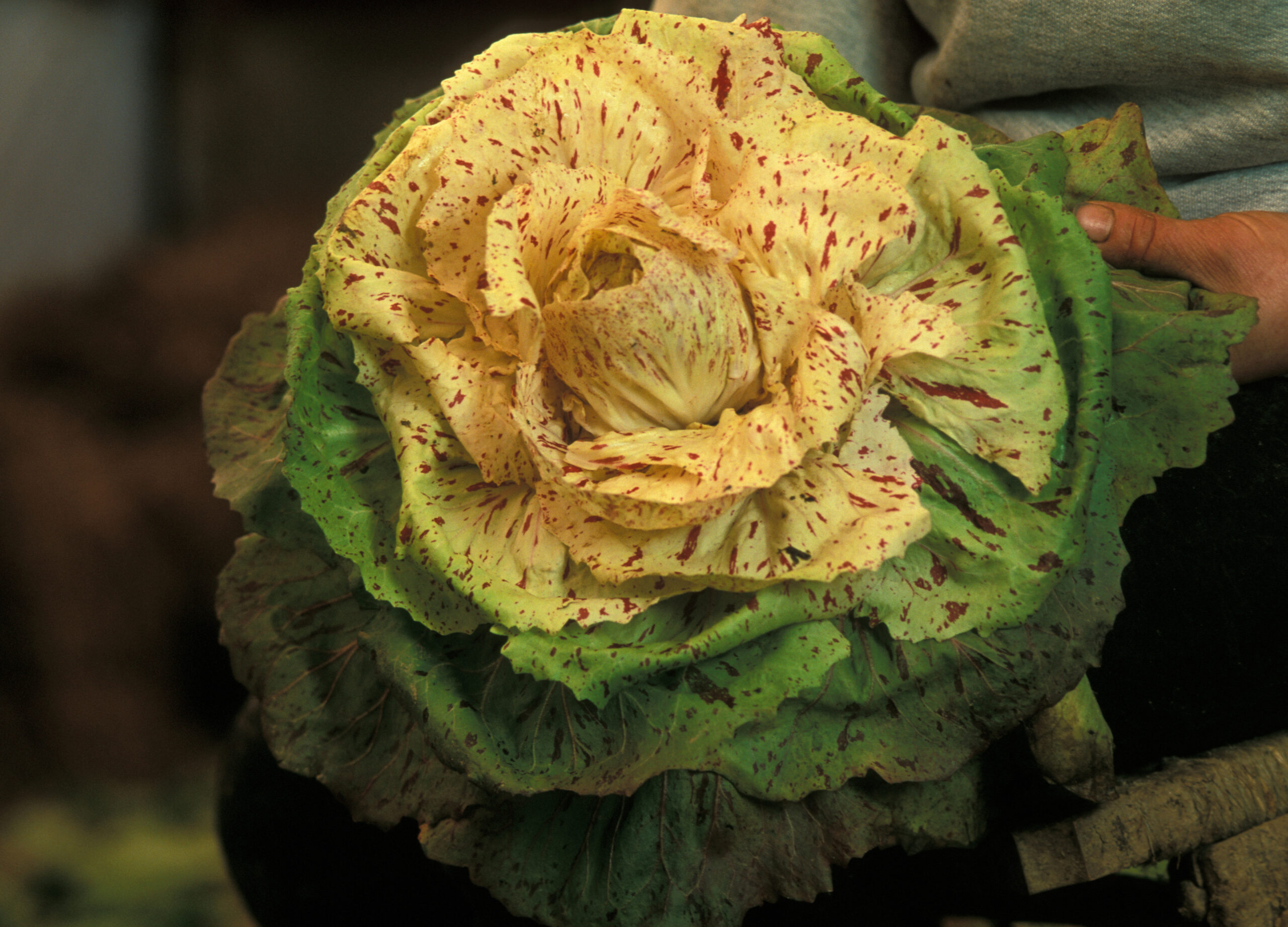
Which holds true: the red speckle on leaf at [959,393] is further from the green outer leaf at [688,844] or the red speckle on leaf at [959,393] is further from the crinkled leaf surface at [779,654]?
the green outer leaf at [688,844]

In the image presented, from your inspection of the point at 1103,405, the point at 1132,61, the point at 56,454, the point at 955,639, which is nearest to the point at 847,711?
the point at 955,639

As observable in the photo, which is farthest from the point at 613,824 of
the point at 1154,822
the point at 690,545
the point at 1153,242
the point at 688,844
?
the point at 1153,242

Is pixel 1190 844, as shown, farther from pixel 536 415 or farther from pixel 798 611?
pixel 536 415

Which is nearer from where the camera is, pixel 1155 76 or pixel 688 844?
pixel 688 844

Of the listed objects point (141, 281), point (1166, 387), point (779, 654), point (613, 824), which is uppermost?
point (1166, 387)

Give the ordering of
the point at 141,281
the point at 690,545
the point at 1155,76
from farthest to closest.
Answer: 1. the point at 141,281
2. the point at 1155,76
3. the point at 690,545

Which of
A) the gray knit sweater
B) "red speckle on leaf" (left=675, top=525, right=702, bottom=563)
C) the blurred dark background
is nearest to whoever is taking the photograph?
"red speckle on leaf" (left=675, top=525, right=702, bottom=563)

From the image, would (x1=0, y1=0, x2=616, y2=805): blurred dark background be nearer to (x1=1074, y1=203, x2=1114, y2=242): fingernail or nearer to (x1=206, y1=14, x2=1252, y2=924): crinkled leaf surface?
(x1=206, y1=14, x2=1252, y2=924): crinkled leaf surface

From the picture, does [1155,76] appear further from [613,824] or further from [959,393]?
[613,824]

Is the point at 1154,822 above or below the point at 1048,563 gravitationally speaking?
below

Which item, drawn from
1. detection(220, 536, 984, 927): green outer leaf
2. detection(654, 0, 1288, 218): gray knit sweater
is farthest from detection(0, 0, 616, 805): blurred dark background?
detection(654, 0, 1288, 218): gray knit sweater
